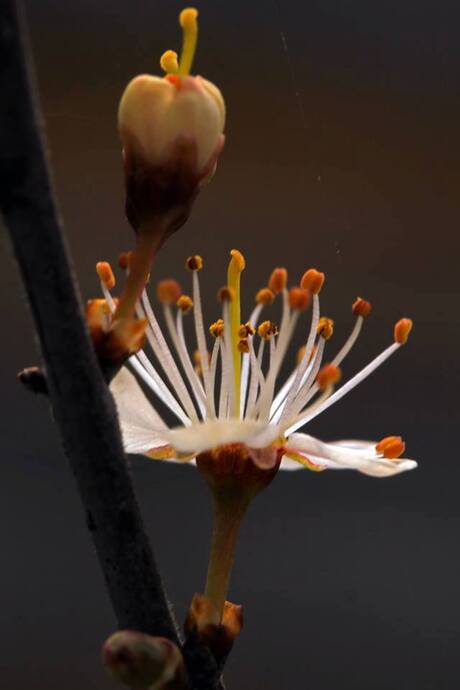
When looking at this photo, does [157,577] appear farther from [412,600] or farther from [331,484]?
[331,484]

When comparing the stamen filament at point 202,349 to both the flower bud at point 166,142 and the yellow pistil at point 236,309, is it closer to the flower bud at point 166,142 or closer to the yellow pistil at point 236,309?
the yellow pistil at point 236,309

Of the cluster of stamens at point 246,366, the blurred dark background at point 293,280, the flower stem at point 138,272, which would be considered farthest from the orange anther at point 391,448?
the blurred dark background at point 293,280

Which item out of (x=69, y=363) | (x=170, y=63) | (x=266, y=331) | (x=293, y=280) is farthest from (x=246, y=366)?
(x=293, y=280)

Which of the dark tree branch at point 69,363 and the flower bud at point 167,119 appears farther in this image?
the flower bud at point 167,119

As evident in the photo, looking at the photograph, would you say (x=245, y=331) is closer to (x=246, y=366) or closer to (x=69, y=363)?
(x=246, y=366)

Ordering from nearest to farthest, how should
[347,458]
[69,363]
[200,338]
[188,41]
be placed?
[69,363] < [188,41] < [347,458] < [200,338]
